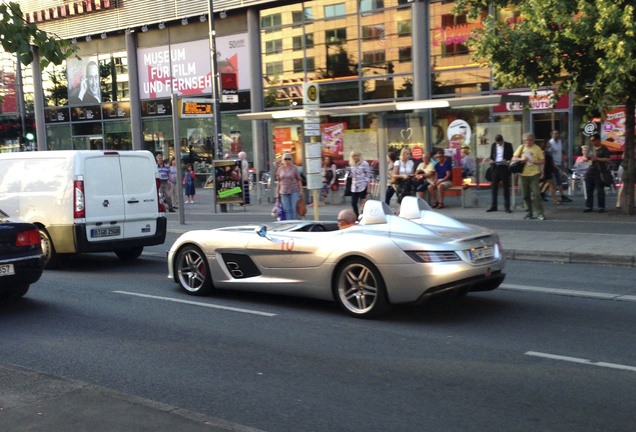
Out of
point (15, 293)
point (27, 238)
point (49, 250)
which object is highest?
point (27, 238)

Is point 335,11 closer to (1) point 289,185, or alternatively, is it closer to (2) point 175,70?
(2) point 175,70

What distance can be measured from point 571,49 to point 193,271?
9.29 metres

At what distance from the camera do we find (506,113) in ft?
73.0

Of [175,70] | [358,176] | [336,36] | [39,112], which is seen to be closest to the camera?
[358,176]

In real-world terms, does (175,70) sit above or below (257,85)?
above

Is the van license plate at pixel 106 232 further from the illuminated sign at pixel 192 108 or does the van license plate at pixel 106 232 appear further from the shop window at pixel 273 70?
the shop window at pixel 273 70

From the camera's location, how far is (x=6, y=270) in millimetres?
8914

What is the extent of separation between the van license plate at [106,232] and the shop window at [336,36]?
711 inches

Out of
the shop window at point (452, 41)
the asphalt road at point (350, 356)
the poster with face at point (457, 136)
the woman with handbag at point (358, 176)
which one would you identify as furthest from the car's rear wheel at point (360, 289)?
the shop window at point (452, 41)

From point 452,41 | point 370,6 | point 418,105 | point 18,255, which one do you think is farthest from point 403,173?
point 18,255

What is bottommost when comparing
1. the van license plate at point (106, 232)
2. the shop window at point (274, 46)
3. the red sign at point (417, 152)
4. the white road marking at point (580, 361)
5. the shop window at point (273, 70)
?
the white road marking at point (580, 361)

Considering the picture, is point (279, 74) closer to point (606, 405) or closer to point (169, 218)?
point (169, 218)

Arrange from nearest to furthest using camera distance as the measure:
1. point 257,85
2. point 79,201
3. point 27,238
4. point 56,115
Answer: point 27,238 < point 79,201 < point 257,85 < point 56,115

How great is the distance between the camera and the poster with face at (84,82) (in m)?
38.4
